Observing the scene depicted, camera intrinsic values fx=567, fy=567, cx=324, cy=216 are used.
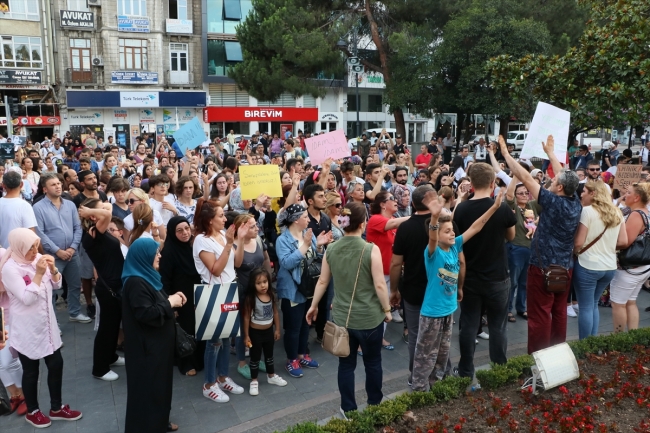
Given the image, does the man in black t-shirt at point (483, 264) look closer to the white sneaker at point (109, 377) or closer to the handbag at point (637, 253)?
the handbag at point (637, 253)

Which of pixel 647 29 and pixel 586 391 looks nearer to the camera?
pixel 586 391

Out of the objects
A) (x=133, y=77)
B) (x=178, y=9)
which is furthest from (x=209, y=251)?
(x=178, y=9)

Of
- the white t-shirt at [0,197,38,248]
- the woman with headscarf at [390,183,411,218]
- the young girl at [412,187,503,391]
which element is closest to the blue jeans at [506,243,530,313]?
the woman with headscarf at [390,183,411,218]

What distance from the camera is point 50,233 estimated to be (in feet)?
23.1

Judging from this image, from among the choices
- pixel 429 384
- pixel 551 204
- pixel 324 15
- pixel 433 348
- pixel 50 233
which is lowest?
pixel 429 384

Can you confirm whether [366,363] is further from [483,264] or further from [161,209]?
[161,209]

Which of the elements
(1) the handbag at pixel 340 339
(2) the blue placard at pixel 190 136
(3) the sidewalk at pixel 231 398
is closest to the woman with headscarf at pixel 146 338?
(3) the sidewalk at pixel 231 398

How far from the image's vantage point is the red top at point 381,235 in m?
6.30

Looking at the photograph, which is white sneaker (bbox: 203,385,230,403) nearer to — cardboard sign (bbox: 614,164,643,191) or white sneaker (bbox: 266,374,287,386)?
white sneaker (bbox: 266,374,287,386)

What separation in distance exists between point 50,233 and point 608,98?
8.84 metres

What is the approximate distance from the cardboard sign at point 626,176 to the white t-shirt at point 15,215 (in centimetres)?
877

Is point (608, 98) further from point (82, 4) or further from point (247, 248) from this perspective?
point (82, 4)

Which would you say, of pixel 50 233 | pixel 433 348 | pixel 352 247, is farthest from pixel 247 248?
pixel 50 233

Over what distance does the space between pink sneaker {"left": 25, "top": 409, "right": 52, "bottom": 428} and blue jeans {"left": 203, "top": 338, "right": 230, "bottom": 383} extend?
1.38 m
